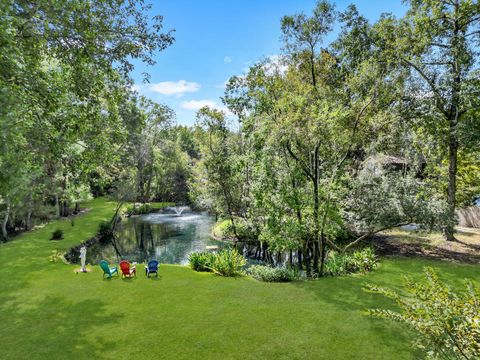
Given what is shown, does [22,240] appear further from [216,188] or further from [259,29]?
[259,29]

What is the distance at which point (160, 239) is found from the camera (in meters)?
26.4

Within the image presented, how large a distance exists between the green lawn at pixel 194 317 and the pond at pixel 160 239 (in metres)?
7.81

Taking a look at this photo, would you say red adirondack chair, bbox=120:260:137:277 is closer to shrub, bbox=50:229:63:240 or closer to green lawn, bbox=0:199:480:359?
green lawn, bbox=0:199:480:359

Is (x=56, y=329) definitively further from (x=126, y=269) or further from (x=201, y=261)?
(x=201, y=261)

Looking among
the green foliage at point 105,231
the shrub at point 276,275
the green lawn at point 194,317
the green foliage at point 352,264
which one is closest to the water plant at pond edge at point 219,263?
the green lawn at point 194,317

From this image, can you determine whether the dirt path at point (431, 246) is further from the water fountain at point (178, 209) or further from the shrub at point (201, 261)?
the water fountain at point (178, 209)

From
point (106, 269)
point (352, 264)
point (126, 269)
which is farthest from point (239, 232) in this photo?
point (106, 269)

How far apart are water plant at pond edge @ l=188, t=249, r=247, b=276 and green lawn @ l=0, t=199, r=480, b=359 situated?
0.63 meters

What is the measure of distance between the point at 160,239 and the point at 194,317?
18736 mm

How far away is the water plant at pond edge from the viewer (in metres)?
12.8

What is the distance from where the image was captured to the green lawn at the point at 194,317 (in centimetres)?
709

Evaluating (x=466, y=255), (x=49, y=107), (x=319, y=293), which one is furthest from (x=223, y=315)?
(x=466, y=255)

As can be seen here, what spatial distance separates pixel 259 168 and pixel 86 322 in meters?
9.08

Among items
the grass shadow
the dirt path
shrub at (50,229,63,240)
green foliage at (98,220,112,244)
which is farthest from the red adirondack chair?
green foliage at (98,220,112,244)
